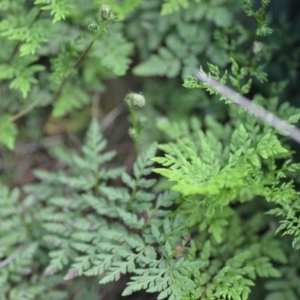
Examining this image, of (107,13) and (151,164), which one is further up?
(107,13)

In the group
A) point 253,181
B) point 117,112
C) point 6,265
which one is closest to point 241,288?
point 253,181

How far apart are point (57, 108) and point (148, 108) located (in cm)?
52

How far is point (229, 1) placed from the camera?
2.63m

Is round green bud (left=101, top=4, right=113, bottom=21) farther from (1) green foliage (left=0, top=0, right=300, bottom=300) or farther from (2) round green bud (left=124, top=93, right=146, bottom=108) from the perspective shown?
(2) round green bud (left=124, top=93, right=146, bottom=108)

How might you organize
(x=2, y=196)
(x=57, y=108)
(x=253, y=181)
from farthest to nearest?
(x=57, y=108) → (x=2, y=196) → (x=253, y=181)

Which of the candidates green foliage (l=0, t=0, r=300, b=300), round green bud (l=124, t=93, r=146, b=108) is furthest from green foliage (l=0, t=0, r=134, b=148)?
round green bud (l=124, t=93, r=146, b=108)

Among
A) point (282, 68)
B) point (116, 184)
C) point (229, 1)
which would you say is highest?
point (229, 1)

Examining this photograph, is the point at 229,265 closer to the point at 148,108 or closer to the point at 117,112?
the point at 148,108

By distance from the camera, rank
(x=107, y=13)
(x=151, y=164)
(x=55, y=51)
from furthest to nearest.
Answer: (x=55, y=51)
(x=151, y=164)
(x=107, y=13)

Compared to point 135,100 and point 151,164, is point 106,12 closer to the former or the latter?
point 135,100

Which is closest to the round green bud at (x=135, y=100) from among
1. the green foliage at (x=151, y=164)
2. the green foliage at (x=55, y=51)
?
the green foliage at (x=151, y=164)

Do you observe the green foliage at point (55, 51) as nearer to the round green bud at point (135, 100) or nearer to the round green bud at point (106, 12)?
the round green bud at point (106, 12)

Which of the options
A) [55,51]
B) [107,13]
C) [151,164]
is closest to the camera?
[107,13]

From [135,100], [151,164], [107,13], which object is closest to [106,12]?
[107,13]
